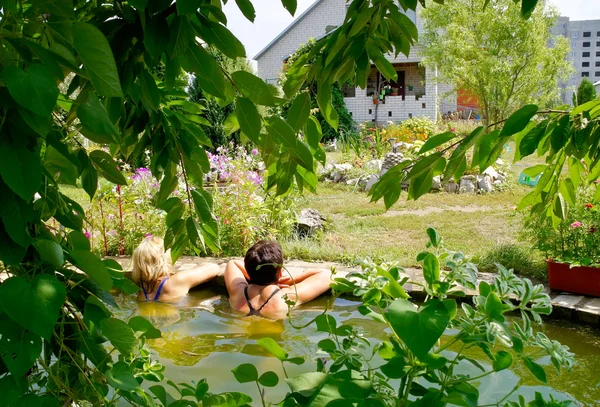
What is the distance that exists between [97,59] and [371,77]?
2858cm

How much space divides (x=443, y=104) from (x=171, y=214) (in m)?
30.5

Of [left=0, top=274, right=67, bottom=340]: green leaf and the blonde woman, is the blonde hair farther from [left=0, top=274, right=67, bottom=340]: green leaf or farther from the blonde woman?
[left=0, top=274, right=67, bottom=340]: green leaf

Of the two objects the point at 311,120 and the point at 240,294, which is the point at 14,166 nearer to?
the point at 311,120

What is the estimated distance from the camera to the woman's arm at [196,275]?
19.5 feet

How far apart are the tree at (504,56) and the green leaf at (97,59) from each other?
18.5m

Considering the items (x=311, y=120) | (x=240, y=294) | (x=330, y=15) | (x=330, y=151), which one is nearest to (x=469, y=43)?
(x=330, y=151)

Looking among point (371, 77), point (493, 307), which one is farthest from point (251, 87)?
point (371, 77)

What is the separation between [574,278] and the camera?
5.41m

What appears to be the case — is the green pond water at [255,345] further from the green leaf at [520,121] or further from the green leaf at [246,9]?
the green leaf at [246,9]

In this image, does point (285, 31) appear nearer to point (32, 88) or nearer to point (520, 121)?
point (520, 121)

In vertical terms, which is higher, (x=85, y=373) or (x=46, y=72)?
(x=46, y=72)

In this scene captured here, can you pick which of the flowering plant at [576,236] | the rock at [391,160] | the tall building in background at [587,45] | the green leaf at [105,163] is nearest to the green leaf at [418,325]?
the green leaf at [105,163]

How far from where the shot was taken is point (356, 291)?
4.32 feet

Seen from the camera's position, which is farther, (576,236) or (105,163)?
(576,236)
